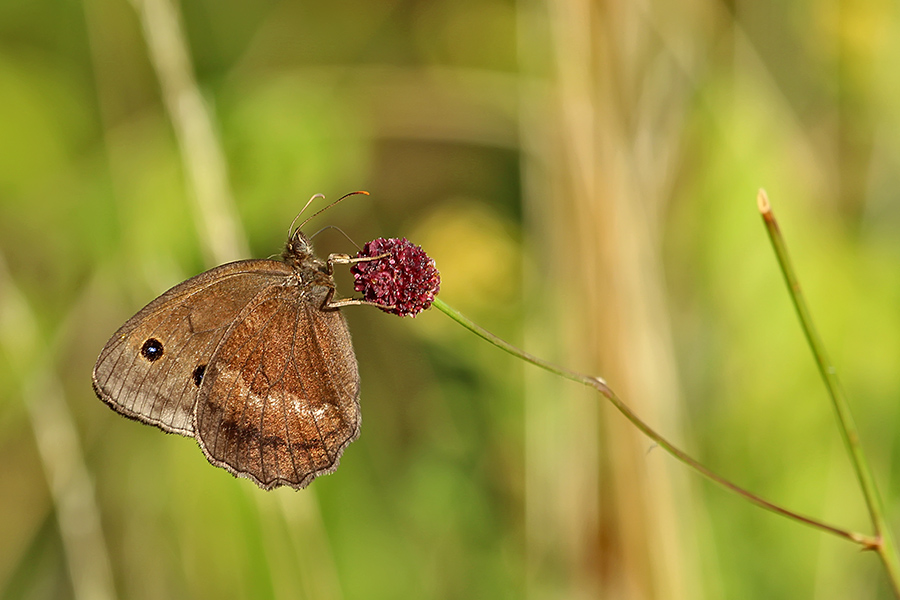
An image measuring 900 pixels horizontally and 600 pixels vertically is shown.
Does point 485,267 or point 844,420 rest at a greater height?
point 485,267

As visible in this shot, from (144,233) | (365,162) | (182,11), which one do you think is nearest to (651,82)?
(365,162)

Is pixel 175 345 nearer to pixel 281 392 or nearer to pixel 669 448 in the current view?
pixel 281 392

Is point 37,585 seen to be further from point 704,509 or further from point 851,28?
point 851,28

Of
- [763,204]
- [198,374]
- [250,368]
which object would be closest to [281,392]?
[250,368]

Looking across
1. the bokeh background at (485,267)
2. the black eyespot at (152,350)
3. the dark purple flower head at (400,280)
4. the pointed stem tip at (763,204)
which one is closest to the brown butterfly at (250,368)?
the black eyespot at (152,350)

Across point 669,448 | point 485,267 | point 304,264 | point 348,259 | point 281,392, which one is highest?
point 485,267

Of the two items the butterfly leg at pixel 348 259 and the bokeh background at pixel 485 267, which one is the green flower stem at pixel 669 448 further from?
the bokeh background at pixel 485 267

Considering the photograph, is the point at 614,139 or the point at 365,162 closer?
the point at 614,139
